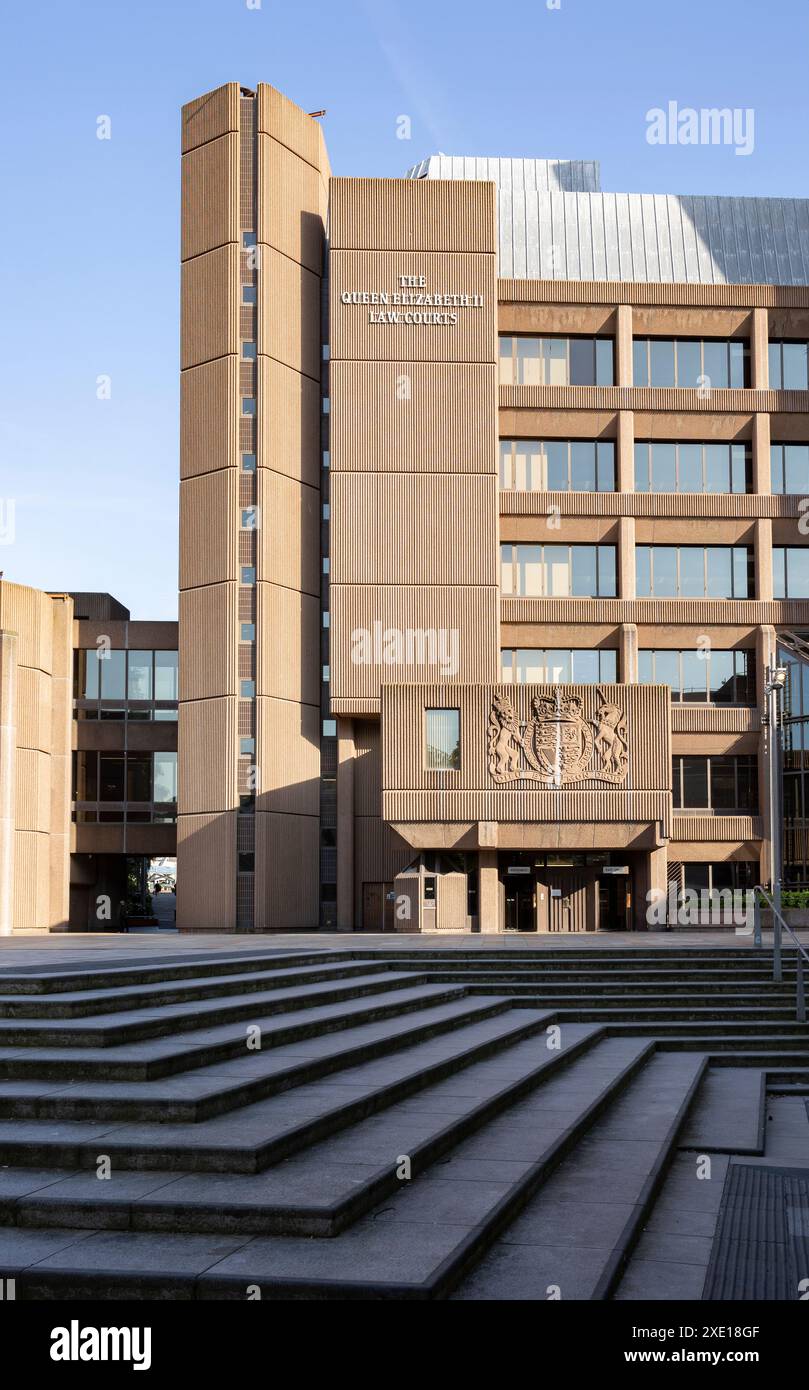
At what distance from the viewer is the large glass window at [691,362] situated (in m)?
51.1

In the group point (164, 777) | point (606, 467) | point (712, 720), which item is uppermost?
point (606, 467)

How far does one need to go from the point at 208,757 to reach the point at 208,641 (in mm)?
4026

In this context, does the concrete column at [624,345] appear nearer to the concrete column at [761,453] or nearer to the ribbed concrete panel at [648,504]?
the ribbed concrete panel at [648,504]

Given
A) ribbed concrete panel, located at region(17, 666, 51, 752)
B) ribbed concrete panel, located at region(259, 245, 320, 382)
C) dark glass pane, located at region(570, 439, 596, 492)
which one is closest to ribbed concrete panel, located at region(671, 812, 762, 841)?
dark glass pane, located at region(570, 439, 596, 492)

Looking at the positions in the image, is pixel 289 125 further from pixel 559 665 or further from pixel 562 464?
pixel 559 665

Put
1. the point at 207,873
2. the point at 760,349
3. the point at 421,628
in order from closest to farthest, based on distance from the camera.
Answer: the point at 207,873
the point at 421,628
the point at 760,349

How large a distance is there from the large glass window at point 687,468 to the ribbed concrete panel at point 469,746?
40.1 ft

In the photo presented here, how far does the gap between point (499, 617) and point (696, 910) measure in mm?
12106

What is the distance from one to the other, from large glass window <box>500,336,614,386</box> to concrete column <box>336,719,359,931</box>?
15141 mm

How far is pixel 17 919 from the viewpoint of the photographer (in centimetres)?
4734

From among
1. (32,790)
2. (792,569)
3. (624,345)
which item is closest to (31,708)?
(32,790)

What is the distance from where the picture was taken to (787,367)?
169 ft

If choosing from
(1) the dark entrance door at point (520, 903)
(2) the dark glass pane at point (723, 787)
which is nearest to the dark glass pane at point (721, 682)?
(2) the dark glass pane at point (723, 787)
